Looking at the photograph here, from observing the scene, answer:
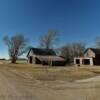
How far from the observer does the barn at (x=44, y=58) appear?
60.5m

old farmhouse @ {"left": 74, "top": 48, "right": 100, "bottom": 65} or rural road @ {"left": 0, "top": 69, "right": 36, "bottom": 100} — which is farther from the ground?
old farmhouse @ {"left": 74, "top": 48, "right": 100, "bottom": 65}

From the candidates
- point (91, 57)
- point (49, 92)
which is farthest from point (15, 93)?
point (91, 57)

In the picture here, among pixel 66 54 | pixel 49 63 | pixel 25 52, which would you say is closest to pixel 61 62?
pixel 49 63


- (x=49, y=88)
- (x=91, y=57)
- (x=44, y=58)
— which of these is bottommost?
(x=49, y=88)

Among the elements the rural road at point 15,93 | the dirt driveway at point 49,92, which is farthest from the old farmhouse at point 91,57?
the rural road at point 15,93

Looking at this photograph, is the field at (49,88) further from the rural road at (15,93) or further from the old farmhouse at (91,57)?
the old farmhouse at (91,57)

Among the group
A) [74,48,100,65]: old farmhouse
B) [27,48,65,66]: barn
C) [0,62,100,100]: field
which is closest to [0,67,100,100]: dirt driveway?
[0,62,100,100]: field

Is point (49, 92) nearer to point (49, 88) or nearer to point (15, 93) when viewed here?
point (49, 88)

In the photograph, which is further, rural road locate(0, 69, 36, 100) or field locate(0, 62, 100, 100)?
field locate(0, 62, 100, 100)

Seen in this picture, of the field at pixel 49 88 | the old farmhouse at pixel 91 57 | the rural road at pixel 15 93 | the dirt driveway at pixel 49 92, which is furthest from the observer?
the old farmhouse at pixel 91 57

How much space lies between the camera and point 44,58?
6241cm

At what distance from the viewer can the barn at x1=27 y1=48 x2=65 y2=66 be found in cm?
6051

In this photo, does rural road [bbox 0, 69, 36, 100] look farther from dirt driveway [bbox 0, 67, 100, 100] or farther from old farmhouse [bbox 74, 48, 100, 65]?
old farmhouse [bbox 74, 48, 100, 65]

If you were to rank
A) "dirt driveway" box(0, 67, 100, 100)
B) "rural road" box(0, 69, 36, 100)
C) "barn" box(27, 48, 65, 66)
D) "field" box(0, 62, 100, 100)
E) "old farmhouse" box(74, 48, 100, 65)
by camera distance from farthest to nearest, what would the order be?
"old farmhouse" box(74, 48, 100, 65) < "barn" box(27, 48, 65, 66) < "field" box(0, 62, 100, 100) < "dirt driveway" box(0, 67, 100, 100) < "rural road" box(0, 69, 36, 100)
